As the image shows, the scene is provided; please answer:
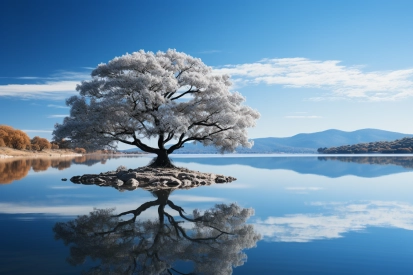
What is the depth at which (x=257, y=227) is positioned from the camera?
9297 millimetres

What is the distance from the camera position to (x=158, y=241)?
25.2 ft

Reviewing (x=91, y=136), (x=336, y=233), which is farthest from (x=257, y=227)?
(x=91, y=136)

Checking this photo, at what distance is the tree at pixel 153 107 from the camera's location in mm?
24422

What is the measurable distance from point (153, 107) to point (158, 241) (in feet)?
63.1

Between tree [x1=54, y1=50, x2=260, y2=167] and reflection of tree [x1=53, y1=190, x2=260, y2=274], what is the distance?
1373cm

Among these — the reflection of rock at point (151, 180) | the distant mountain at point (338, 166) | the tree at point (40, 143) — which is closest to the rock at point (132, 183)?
the reflection of rock at point (151, 180)

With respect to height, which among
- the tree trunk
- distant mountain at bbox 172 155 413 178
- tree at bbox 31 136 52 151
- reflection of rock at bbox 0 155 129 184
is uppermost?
tree at bbox 31 136 52 151

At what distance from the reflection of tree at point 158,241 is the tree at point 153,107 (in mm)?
13729

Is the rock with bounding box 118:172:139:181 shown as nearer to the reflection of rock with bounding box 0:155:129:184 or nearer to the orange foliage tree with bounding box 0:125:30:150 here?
the reflection of rock with bounding box 0:155:129:184

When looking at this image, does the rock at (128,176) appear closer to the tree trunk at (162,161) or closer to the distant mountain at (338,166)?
the tree trunk at (162,161)

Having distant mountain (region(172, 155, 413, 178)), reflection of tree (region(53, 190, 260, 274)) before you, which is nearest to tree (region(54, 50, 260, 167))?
distant mountain (region(172, 155, 413, 178))

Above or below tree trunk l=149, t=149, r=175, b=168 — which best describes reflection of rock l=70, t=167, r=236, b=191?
below

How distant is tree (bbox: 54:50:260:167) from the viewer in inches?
961

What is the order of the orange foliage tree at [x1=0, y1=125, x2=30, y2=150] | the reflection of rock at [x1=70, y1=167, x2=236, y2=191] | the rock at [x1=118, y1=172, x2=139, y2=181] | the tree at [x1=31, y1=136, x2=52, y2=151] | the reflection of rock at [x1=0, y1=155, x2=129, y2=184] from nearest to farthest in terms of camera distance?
the reflection of rock at [x1=70, y1=167, x2=236, y2=191]
the rock at [x1=118, y1=172, x2=139, y2=181]
the reflection of rock at [x1=0, y1=155, x2=129, y2=184]
the orange foliage tree at [x1=0, y1=125, x2=30, y2=150]
the tree at [x1=31, y1=136, x2=52, y2=151]
